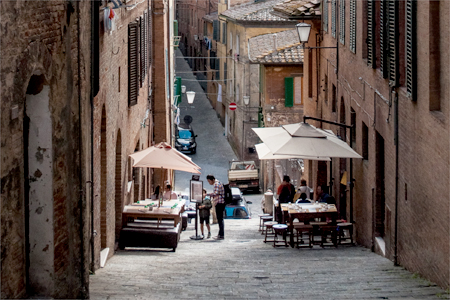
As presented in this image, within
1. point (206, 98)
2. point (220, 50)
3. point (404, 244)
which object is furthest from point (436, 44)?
point (206, 98)

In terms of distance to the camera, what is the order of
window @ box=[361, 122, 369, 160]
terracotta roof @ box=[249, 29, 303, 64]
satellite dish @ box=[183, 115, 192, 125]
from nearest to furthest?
window @ box=[361, 122, 369, 160], terracotta roof @ box=[249, 29, 303, 64], satellite dish @ box=[183, 115, 192, 125]

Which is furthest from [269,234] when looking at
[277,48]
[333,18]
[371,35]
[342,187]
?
[277,48]

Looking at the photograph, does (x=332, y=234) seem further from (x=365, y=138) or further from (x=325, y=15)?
(x=325, y=15)

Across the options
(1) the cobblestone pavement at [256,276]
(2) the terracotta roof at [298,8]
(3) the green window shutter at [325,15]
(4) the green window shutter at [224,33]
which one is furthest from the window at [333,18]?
(4) the green window shutter at [224,33]

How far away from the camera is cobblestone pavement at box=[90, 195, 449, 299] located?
339 inches

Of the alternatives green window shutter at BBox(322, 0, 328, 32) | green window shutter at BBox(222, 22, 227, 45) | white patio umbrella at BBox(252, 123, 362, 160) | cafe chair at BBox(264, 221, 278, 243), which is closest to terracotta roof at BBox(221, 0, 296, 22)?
green window shutter at BBox(222, 22, 227, 45)

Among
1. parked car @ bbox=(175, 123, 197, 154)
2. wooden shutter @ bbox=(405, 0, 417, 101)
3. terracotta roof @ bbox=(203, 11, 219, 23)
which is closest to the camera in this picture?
wooden shutter @ bbox=(405, 0, 417, 101)

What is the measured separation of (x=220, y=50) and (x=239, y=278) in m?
39.1

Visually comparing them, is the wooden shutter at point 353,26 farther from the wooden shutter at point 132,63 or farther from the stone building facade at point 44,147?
the stone building facade at point 44,147

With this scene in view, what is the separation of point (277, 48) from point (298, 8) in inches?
410

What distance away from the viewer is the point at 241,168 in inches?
1258

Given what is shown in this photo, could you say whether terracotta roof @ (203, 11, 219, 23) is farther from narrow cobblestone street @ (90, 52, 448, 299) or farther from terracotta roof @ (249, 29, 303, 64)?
narrow cobblestone street @ (90, 52, 448, 299)

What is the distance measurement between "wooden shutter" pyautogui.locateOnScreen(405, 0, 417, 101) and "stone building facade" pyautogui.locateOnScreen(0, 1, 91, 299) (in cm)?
428

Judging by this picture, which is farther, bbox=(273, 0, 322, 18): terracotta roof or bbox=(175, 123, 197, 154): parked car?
bbox=(175, 123, 197, 154): parked car
